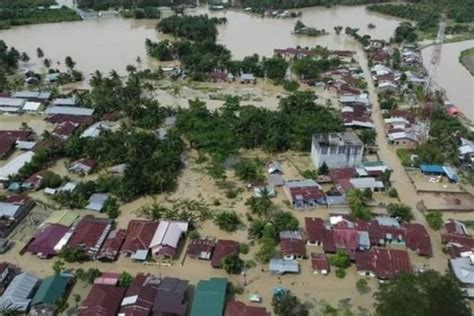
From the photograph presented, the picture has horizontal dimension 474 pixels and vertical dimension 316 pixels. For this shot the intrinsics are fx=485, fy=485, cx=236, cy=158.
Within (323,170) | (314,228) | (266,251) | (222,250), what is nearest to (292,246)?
(266,251)

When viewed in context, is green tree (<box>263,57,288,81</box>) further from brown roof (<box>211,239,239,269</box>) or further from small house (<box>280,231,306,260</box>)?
brown roof (<box>211,239,239,269</box>)

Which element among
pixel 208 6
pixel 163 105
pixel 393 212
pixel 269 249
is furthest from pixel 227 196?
pixel 208 6

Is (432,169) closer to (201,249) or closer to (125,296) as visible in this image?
(201,249)

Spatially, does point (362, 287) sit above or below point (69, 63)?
below

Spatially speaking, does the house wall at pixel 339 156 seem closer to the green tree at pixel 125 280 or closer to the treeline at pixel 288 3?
the green tree at pixel 125 280

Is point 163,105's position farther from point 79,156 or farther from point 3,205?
point 3,205
